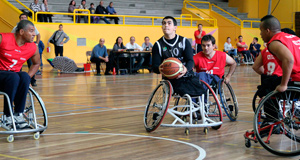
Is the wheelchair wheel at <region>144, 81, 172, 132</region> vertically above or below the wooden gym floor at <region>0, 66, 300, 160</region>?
above

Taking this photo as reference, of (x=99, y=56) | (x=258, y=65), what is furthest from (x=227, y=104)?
(x=99, y=56)

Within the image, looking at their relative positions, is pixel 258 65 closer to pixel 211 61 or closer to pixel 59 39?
pixel 211 61

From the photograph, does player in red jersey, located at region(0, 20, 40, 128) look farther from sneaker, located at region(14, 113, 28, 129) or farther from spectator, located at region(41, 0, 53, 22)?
spectator, located at region(41, 0, 53, 22)

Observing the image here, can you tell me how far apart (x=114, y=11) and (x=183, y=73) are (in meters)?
16.5

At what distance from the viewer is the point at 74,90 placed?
32.6 feet

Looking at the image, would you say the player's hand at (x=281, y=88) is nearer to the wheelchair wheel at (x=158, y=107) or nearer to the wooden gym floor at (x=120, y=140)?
the wooden gym floor at (x=120, y=140)

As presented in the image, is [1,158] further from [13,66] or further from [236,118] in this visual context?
[236,118]

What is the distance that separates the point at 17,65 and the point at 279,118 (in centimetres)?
265

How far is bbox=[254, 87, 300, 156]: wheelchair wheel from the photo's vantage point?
3723mm

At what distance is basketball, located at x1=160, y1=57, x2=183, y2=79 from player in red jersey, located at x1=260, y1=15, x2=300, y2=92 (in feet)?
3.47

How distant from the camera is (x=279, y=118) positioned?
12.8 feet

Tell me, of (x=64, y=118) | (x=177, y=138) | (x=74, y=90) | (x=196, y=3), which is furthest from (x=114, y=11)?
(x=177, y=138)

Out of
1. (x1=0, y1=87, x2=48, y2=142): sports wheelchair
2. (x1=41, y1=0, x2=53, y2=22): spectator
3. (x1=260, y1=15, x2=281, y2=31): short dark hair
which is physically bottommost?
(x1=0, y1=87, x2=48, y2=142): sports wheelchair

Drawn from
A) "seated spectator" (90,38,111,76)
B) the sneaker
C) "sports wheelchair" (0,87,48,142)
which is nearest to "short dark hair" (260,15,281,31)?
"sports wheelchair" (0,87,48,142)
